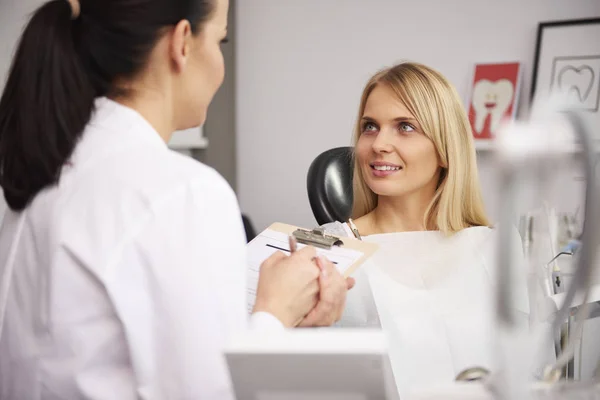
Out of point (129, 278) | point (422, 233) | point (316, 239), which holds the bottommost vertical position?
point (422, 233)

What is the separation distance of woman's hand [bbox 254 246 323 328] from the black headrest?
0.85 m

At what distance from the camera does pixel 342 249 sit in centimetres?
113

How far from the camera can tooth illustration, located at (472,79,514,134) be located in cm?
289

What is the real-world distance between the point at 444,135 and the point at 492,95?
5.11ft

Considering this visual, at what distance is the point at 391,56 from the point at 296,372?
2.81 meters

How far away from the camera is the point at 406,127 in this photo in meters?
1.51

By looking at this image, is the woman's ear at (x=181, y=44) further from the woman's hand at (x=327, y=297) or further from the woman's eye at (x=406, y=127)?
the woman's eye at (x=406, y=127)

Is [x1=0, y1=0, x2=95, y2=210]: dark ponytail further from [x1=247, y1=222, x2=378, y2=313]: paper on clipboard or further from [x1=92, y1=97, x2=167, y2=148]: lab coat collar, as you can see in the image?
[x1=247, y1=222, x2=378, y2=313]: paper on clipboard

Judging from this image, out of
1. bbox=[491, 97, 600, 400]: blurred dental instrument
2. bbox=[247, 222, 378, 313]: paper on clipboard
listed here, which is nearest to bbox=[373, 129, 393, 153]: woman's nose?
bbox=[247, 222, 378, 313]: paper on clipboard

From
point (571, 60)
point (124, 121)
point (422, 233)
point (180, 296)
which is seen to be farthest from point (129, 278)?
point (571, 60)

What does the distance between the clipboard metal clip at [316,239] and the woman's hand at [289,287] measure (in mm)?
172

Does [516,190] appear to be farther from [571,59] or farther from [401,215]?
[571,59]

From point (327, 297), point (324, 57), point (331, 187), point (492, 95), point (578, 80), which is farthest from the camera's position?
point (324, 57)

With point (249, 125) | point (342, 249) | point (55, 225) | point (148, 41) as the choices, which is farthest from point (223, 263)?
point (249, 125)
